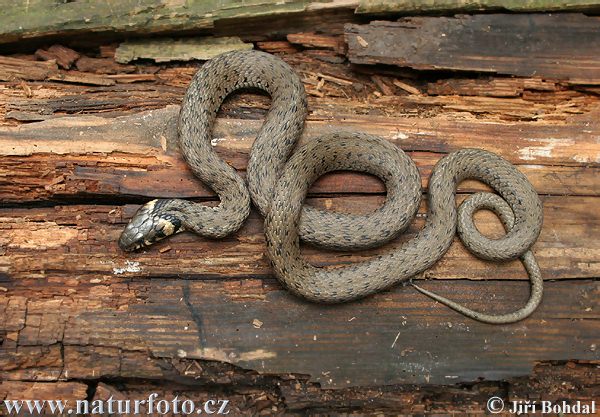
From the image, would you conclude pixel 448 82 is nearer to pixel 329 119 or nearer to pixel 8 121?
pixel 329 119

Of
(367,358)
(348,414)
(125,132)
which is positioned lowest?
(348,414)

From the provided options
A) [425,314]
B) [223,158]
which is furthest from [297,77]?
[425,314]

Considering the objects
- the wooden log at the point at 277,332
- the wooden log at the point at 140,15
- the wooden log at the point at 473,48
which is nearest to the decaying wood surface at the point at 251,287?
the wooden log at the point at 277,332

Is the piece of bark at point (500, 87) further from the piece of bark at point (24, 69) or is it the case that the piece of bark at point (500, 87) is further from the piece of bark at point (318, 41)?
the piece of bark at point (24, 69)

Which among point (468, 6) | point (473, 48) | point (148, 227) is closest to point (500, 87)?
point (473, 48)

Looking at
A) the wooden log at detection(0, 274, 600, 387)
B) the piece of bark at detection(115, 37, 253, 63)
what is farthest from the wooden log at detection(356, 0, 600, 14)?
the wooden log at detection(0, 274, 600, 387)

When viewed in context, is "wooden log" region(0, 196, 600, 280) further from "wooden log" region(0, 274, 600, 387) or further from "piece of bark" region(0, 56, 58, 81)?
"piece of bark" region(0, 56, 58, 81)
